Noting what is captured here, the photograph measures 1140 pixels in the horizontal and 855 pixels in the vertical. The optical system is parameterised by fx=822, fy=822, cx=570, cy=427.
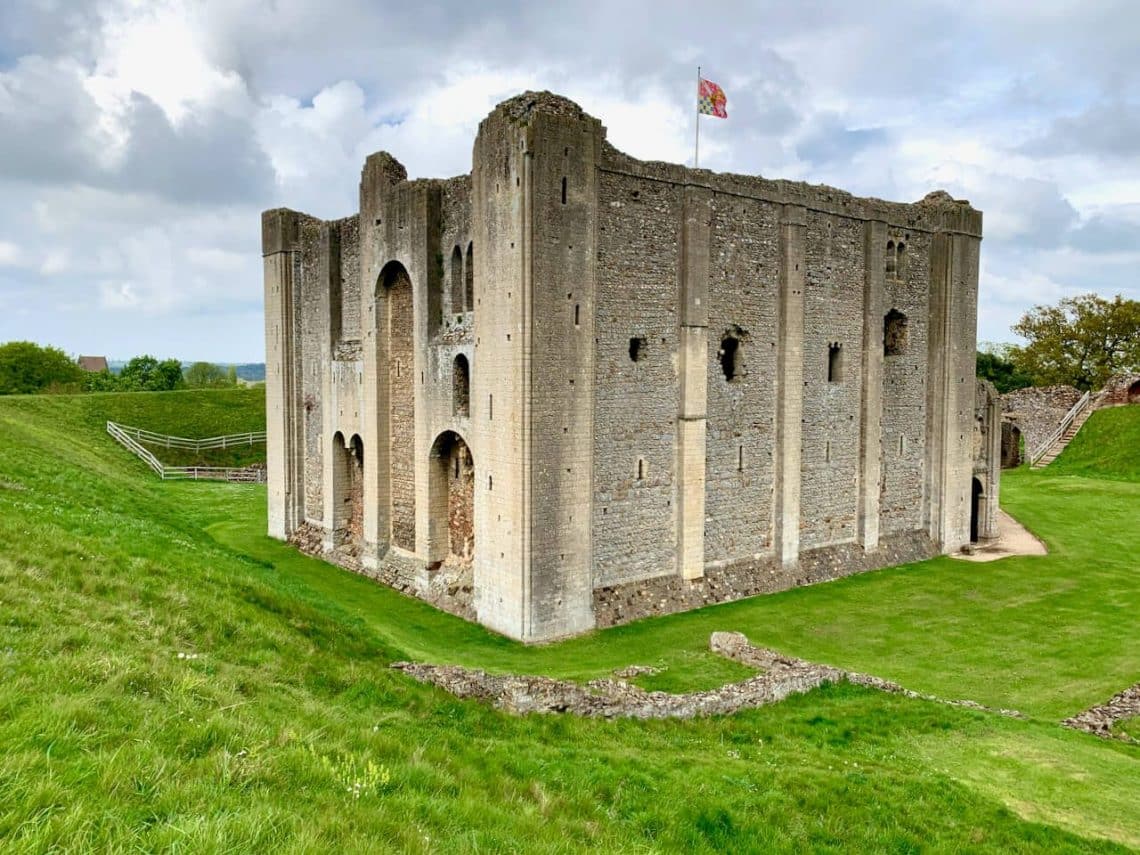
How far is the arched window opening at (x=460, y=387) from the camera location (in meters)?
20.2

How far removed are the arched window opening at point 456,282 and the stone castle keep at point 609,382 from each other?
0.25 ft

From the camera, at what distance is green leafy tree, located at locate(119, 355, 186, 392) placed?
73312 millimetres

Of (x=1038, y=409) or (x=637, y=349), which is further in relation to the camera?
(x=1038, y=409)

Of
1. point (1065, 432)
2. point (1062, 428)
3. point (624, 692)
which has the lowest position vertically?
point (624, 692)

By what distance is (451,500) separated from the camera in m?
21.4

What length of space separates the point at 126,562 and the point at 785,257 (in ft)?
58.3

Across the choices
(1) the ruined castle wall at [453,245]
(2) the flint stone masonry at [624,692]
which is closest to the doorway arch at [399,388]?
(1) the ruined castle wall at [453,245]

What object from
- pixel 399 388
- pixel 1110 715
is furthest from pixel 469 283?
pixel 1110 715

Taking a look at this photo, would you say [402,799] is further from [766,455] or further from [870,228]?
[870,228]

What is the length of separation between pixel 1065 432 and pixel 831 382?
2783 cm

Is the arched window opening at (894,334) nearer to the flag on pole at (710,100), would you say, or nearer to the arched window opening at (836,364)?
the arched window opening at (836,364)

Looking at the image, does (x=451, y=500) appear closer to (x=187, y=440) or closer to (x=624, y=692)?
(x=624, y=692)

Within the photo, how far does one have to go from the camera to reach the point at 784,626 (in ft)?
63.8

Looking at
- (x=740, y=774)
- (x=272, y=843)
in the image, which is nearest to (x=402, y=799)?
(x=272, y=843)
